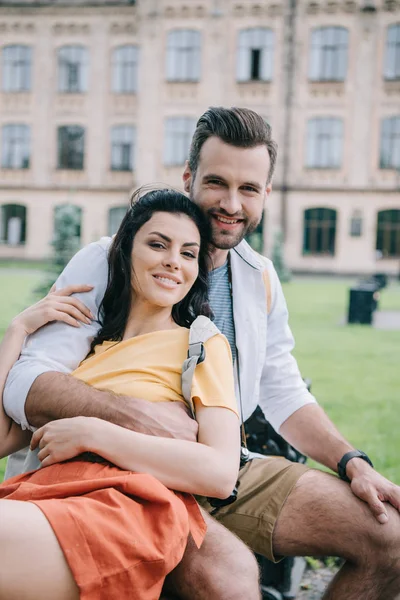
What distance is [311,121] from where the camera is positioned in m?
26.2

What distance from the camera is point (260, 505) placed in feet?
7.52

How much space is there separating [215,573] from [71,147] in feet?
92.4

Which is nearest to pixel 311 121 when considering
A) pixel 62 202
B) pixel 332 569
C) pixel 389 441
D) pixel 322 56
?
pixel 322 56

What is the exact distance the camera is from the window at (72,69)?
91.8 feet

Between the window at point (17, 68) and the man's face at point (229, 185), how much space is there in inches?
1105

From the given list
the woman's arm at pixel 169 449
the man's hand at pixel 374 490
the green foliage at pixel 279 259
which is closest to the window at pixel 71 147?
the green foliage at pixel 279 259

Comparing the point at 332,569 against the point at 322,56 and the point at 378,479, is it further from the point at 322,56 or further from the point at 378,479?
the point at 322,56

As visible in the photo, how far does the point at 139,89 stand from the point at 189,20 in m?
3.19

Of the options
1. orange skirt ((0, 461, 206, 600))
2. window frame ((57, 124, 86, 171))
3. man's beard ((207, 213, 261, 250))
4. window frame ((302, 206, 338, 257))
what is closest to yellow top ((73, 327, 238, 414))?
orange skirt ((0, 461, 206, 600))

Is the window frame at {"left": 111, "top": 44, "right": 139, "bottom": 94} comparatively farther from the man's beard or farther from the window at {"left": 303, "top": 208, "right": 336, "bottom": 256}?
the man's beard

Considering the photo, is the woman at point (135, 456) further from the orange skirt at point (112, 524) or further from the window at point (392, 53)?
the window at point (392, 53)

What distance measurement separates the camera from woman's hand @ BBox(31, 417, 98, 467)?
1.91 metres

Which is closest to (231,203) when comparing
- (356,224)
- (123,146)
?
(356,224)

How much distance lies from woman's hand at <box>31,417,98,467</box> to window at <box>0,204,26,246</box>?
91.5 feet
